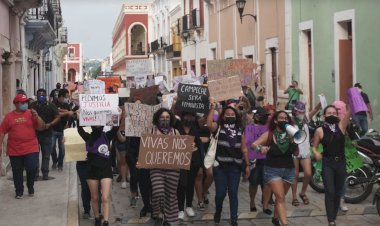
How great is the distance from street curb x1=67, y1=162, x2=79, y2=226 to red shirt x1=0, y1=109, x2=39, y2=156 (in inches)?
38.4

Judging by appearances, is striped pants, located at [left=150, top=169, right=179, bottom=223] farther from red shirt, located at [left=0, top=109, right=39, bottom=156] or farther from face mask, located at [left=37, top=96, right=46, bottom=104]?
face mask, located at [left=37, top=96, right=46, bottom=104]

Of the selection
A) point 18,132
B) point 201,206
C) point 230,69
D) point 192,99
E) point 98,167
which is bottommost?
point 201,206

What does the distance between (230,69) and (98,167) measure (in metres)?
5.73

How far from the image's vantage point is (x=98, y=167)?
782 cm

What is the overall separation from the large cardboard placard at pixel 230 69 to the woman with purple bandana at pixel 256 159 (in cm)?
335

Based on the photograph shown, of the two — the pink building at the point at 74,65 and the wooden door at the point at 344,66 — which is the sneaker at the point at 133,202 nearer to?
the wooden door at the point at 344,66

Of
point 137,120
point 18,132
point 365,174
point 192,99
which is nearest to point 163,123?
point 137,120

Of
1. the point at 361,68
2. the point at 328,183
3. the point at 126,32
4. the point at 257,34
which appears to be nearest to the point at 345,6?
the point at 361,68

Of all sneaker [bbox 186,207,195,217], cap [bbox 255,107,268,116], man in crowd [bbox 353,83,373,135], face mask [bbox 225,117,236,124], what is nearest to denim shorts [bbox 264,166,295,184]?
face mask [bbox 225,117,236,124]

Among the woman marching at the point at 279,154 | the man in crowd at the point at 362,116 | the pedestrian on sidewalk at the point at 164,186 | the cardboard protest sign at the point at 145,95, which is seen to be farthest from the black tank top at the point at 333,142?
the man in crowd at the point at 362,116

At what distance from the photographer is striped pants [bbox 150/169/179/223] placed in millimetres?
7824

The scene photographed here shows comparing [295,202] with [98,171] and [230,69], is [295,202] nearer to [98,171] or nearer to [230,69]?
[98,171]

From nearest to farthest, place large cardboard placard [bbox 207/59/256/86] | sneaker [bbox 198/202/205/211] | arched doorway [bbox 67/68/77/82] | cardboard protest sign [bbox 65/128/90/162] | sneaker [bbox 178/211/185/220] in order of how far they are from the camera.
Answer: cardboard protest sign [bbox 65/128/90/162] → sneaker [bbox 178/211/185/220] → sneaker [bbox 198/202/205/211] → large cardboard placard [bbox 207/59/256/86] → arched doorway [bbox 67/68/77/82]

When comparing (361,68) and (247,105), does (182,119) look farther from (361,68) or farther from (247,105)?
(361,68)
